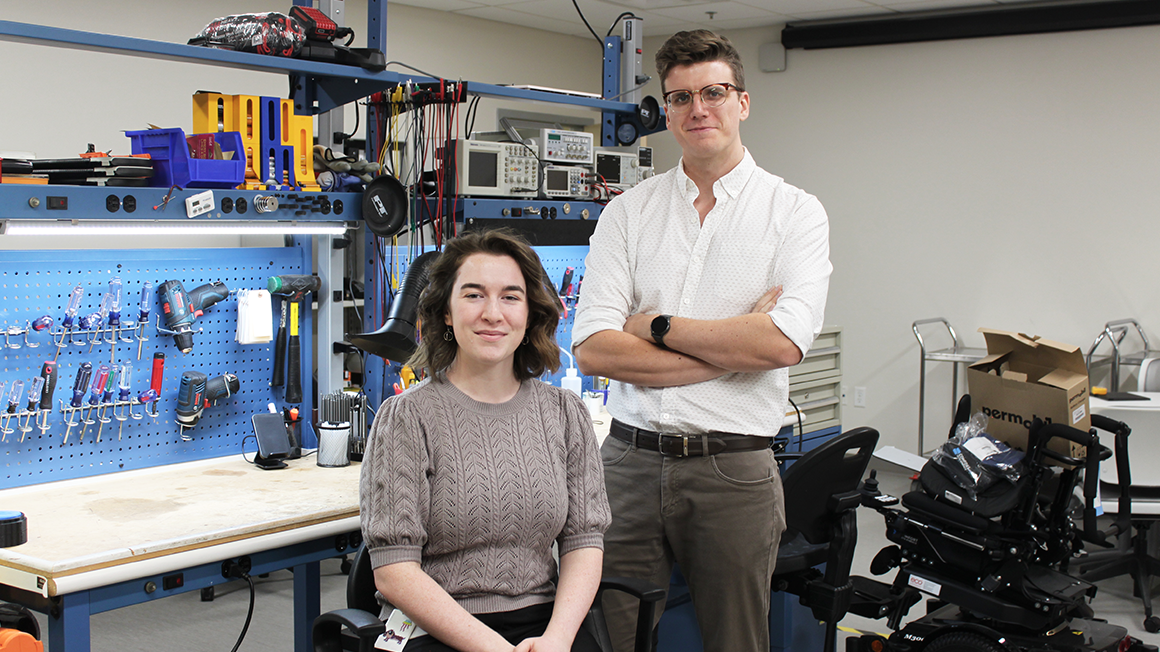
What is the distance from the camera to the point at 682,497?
186cm

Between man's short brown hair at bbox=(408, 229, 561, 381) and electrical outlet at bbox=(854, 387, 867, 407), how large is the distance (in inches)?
180

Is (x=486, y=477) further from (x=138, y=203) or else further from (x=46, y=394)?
(x=46, y=394)

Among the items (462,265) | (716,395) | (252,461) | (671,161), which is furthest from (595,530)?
(671,161)

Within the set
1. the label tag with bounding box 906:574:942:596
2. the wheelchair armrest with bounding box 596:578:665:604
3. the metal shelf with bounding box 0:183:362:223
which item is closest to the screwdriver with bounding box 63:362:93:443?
the metal shelf with bounding box 0:183:362:223

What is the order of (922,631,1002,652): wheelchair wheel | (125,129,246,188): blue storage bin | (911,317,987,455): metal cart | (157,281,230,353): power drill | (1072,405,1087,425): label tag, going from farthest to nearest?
(911,317,987,455): metal cart
(1072,405,1087,425): label tag
(922,631,1002,652): wheelchair wheel
(157,281,230,353): power drill
(125,129,246,188): blue storage bin

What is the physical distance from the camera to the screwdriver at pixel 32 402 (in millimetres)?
2281

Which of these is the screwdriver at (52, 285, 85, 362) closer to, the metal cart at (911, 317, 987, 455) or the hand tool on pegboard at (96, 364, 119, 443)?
the hand tool on pegboard at (96, 364, 119, 443)

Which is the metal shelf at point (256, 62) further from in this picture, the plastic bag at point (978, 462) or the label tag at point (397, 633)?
the plastic bag at point (978, 462)

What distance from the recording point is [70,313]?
91.5 inches

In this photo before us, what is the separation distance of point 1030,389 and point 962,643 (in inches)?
36.0

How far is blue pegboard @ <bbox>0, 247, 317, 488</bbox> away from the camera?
7.50 ft

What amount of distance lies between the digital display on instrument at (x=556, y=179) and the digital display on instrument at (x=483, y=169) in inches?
9.4

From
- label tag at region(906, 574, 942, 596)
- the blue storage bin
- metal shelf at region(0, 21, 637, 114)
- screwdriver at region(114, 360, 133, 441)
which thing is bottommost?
label tag at region(906, 574, 942, 596)

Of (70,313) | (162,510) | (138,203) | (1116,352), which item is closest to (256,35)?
(138,203)
